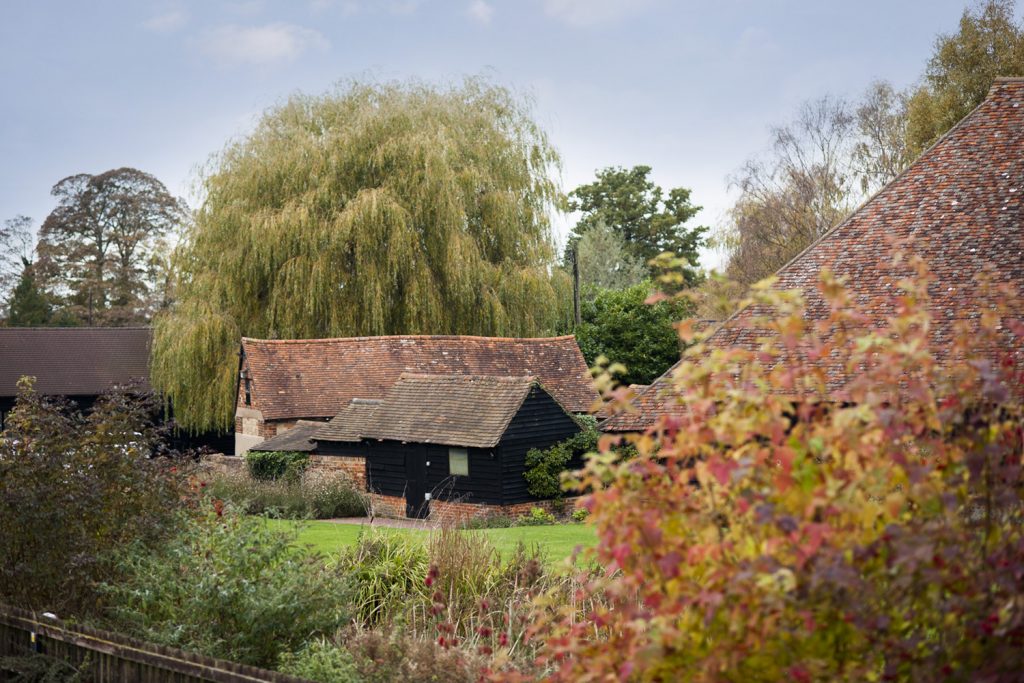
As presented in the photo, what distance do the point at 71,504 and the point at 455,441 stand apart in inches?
717

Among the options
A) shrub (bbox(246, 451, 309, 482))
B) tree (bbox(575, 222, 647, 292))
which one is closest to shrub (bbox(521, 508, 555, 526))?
shrub (bbox(246, 451, 309, 482))

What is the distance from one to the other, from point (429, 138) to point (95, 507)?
2756 cm

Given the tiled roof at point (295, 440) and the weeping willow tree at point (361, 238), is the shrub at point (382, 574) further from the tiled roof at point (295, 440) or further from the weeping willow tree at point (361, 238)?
the weeping willow tree at point (361, 238)

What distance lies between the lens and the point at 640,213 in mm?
72188

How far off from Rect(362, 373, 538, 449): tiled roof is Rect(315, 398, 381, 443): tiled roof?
0.40 metres

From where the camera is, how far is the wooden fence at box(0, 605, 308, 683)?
695 cm

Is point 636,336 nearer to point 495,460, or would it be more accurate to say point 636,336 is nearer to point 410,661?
point 495,460

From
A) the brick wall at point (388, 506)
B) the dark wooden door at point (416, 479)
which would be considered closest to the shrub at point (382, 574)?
the dark wooden door at point (416, 479)

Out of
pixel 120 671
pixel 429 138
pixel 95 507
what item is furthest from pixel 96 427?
pixel 429 138

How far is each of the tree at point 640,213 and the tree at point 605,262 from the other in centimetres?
339

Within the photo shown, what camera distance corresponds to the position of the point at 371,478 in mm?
29750

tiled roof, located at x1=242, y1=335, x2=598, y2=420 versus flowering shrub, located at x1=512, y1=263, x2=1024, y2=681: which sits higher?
tiled roof, located at x1=242, y1=335, x2=598, y2=420

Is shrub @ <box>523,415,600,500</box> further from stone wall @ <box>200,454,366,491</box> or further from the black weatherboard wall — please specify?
stone wall @ <box>200,454,366,491</box>

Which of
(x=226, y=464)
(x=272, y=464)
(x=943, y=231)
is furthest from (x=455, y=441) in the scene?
(x=943, y=231)
